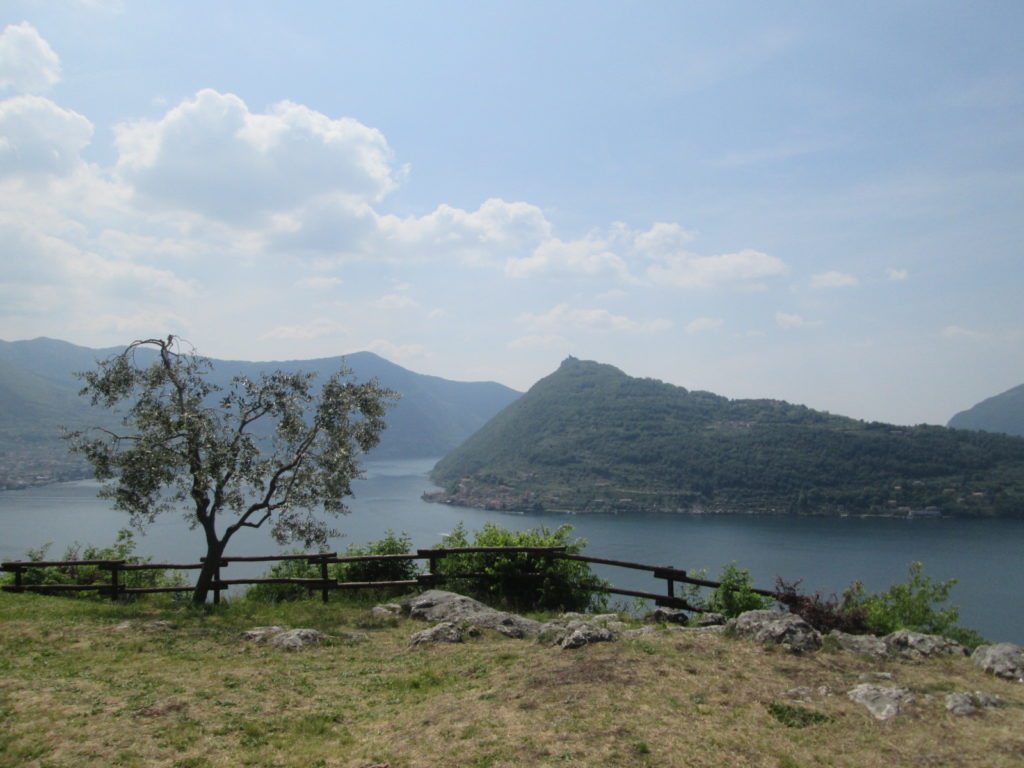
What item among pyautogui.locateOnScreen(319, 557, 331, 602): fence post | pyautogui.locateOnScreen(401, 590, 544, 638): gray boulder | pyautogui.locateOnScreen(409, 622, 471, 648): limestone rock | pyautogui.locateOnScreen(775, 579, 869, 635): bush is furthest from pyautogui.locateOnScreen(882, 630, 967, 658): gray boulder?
pyautogui.locateOnScreen(319, 557, 331, 602): fence post

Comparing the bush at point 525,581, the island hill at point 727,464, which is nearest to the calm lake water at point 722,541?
the island hill at point 727,464

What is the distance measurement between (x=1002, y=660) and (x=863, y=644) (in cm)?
145

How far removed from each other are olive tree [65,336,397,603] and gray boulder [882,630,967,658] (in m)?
10.8

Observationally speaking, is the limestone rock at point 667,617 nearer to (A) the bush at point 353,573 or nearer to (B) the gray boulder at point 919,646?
(B) the gray boulder at point 919,646

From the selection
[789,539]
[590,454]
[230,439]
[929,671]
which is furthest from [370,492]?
[929,671]

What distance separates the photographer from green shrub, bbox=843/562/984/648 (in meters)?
10.6

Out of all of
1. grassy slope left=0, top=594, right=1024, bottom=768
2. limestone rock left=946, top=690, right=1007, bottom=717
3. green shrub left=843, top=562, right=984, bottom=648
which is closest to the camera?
grassy slope left=0, top=594, right=1024, bottom=768

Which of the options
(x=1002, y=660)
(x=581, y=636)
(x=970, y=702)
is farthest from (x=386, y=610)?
(x=1002, y=660)

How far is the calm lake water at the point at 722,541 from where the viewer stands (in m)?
54.2

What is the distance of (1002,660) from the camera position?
7215 millimetres

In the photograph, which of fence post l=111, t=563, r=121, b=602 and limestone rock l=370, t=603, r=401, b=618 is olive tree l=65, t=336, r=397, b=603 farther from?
limestone rock l=370, t=603, r=401, b=618

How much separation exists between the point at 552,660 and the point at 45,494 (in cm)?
13056

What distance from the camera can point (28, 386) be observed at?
19025 centimetres

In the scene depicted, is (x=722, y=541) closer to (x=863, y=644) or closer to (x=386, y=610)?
(x=386, y=610)
